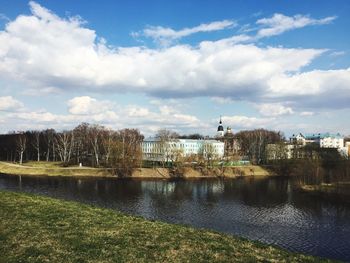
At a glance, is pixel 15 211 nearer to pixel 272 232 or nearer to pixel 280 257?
pixel 280 257

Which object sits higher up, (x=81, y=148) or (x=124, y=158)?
(x=81, y=148)

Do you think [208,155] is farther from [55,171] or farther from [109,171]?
[55,171]

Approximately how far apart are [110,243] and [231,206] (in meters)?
36.0

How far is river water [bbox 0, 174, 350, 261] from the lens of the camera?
1310 inches

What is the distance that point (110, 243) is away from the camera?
15188 mm

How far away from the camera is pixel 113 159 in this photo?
90438mm

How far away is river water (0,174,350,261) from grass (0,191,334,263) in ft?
49.1

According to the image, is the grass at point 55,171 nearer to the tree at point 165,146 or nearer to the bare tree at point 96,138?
the bare tree at point 96,138

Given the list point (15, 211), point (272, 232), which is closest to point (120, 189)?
point (272, 232)

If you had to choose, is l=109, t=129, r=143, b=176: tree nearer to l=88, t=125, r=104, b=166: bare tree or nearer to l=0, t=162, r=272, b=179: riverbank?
l=0, t=162, r=272, b=179: riverbank

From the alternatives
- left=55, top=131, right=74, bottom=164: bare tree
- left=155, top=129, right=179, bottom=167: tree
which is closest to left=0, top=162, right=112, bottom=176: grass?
left=55, top=131, right=74, bottom=164: bare tree

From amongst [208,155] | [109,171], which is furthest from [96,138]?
[208,155]

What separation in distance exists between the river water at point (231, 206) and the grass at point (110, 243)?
49.1 feet

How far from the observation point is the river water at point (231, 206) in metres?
33.3
